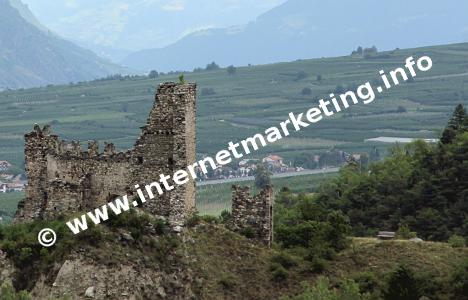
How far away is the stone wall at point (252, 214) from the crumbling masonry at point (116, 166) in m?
1.53

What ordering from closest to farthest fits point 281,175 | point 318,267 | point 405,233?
1. point 318,267
2. point 405,233
3. point 281,175

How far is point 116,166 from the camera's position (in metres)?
41.4

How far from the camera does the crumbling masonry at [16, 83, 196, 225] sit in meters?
40.0

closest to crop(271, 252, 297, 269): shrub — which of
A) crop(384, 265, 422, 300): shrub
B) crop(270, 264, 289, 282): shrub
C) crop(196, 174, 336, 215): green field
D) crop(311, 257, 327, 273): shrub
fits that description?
crop(270, 264, 289, 282): shrub

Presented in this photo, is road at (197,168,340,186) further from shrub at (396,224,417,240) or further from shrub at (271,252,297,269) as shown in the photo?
shrub at (271,252,297,269)

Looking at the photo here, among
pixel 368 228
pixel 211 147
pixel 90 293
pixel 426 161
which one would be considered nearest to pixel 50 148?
pixel 90 293

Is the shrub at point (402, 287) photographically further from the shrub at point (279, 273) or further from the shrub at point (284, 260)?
the shrub at point (284, 260)

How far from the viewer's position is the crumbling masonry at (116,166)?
40.0 meters

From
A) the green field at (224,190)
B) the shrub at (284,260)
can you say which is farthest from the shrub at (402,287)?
the green field at (224,190)

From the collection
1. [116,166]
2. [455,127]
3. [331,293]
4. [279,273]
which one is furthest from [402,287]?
[455,127]

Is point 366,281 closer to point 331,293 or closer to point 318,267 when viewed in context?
point 318,267

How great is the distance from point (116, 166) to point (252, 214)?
4.93m

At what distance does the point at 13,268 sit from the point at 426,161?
28.5 m
